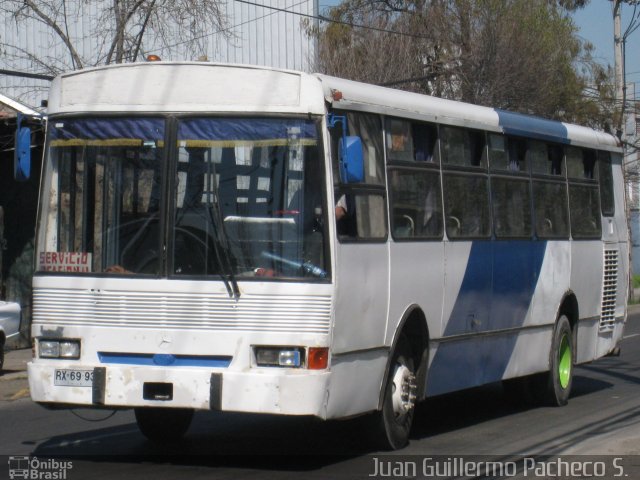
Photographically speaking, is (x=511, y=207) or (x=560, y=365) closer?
(x=511, y=207)

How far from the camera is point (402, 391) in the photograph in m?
9.34

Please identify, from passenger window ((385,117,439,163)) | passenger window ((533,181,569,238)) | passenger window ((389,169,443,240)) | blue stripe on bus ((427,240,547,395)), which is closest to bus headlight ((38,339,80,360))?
passenger window ((389,169,443,240))

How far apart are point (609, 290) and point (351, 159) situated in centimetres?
701

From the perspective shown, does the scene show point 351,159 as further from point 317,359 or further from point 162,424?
point 162,424

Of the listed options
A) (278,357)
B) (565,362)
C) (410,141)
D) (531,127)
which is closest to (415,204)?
(410,141)

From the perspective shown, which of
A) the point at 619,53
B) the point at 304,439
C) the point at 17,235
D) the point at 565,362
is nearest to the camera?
the point at 304,439

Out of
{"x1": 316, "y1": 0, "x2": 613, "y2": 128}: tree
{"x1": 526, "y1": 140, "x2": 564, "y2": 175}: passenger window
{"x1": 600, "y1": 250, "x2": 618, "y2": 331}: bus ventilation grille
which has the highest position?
{"x1": 316, "y1": 0, "x2": 613, "y2": 128}: tree

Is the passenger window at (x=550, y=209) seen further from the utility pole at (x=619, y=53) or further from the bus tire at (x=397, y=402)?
the utility pole at (x=619, y=53)

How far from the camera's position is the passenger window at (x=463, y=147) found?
10.4 m

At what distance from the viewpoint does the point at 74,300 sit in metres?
8.40

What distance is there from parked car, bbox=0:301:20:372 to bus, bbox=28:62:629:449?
6.86m

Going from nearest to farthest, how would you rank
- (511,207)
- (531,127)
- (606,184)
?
(511,207)
(531,127)
(606,184)

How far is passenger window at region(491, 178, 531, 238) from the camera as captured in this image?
1137 cm

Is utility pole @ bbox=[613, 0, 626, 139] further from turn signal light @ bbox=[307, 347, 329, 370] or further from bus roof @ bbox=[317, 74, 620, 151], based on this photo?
turn signal light @ bbox=[307, 347, 329, 370]
